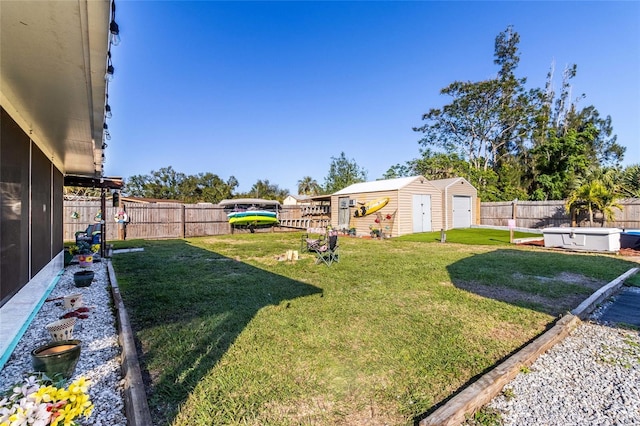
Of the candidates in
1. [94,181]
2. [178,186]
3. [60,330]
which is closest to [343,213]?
[94,181]

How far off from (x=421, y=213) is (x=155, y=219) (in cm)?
1354

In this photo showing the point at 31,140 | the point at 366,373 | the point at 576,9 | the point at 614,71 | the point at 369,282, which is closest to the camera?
the point at 366,373

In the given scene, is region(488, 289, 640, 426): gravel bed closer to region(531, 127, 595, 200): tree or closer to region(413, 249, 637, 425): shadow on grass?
region(413, 249, 637, 425): shadow on grass

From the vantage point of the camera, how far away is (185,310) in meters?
4.06

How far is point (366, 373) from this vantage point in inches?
99.2

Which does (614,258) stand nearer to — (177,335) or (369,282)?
(369,282)

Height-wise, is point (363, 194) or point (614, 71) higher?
point (614, 71)

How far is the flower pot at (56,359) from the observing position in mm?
2209

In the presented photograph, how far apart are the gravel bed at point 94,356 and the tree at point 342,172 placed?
88.3ft

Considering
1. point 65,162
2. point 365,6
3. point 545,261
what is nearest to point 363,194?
point 365,6

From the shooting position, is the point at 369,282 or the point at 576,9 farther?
the point at 576,9

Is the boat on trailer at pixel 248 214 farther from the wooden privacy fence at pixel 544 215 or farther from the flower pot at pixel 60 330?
the flower pot at pixel 60 330

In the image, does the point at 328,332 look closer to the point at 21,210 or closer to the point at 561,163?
the point at 21,210

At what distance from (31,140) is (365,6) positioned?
488 inches
